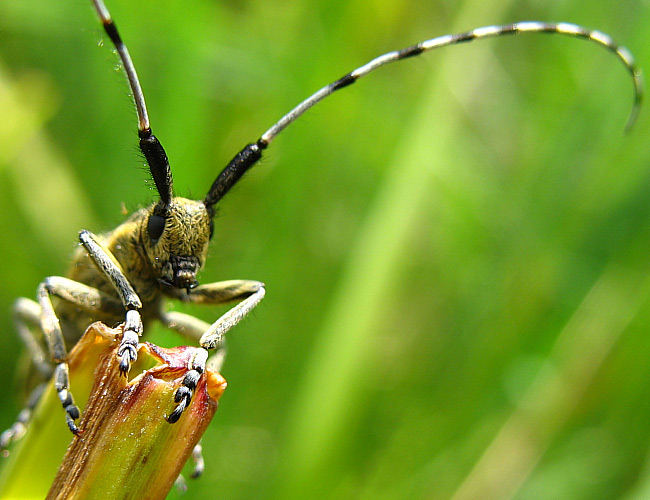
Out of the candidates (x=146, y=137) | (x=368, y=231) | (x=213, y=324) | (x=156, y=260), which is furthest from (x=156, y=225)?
(x=368, y=231)

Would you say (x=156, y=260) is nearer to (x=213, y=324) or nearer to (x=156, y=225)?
(x=156, y=225)

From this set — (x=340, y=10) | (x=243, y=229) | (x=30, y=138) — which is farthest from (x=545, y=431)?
(x=30, y=138)

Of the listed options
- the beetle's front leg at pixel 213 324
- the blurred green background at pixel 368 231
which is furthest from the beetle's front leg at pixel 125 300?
the blurred green background at pixel 368 231

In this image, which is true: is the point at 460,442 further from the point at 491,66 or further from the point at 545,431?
the point at 491,66

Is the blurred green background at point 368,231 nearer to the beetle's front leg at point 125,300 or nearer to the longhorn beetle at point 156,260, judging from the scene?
the longhorn beetle at point 156,260

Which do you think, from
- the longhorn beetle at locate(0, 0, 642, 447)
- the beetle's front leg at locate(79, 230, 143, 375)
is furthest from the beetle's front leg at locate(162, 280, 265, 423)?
the beetle's front leg at locate(79, 230, 143, 375)
